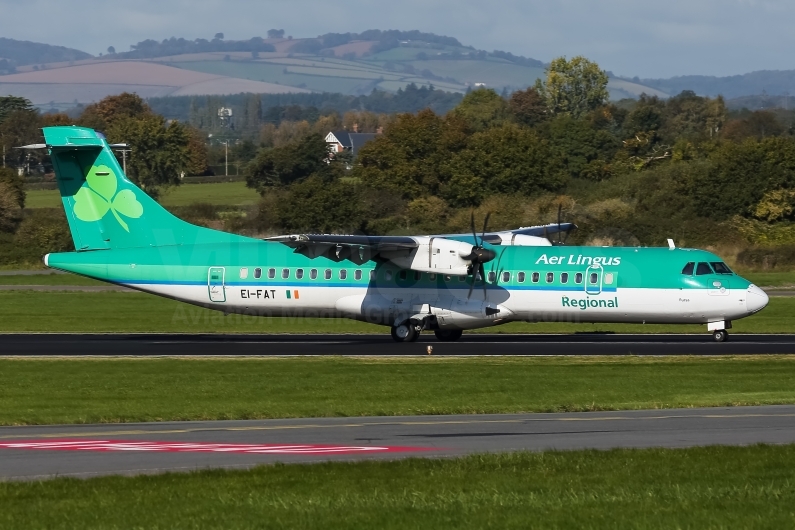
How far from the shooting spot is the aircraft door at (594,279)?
3023 centimetres

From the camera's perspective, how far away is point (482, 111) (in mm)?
125000

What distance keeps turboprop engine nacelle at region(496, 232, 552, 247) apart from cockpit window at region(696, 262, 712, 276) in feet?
16.9

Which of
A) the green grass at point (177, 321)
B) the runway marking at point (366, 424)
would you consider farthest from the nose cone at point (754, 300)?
the runway marking at point (366, 424)

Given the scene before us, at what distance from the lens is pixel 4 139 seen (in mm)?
111562

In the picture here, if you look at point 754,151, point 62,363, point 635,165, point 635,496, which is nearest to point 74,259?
point 62,363

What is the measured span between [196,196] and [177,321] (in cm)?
5432

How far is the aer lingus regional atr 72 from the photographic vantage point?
30.0 m

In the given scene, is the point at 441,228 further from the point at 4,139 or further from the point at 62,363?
the point at 4,139

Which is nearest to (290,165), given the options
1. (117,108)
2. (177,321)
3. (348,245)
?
(117,108)

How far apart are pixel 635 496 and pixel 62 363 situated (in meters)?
18.3

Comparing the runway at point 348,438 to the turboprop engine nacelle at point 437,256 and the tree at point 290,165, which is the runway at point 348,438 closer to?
the turboprop engine nacelle at point 437,256

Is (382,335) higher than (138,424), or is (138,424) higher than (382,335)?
(138,424)

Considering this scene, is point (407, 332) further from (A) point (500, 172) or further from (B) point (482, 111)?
(B) point (482, 111)

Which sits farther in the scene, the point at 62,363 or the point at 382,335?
the point at 382,335
